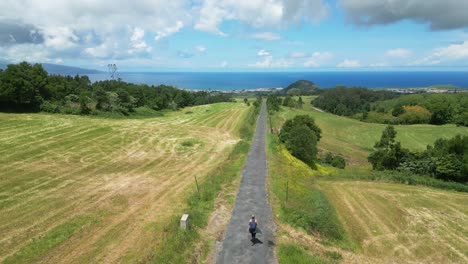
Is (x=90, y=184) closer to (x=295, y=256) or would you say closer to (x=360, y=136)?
(x=295, y=256)

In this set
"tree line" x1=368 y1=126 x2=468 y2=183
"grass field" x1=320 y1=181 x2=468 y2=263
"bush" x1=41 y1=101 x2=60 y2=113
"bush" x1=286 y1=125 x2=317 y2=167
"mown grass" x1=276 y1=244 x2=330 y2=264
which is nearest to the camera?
"mown grass" x1=276 y1=244 x2=330 y2=264

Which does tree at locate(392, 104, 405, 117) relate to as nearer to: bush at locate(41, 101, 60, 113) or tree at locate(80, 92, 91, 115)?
tree at locate(80, 92, 91, 115)

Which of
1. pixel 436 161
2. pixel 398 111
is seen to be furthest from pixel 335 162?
pixel 398 111

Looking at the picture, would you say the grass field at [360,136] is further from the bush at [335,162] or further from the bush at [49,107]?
the bush at [49,107]

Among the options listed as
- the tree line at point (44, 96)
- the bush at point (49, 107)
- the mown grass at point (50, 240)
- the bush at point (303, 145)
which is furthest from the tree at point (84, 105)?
the mown grass at point (50, 240)

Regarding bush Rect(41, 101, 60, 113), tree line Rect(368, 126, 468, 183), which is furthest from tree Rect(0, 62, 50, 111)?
tree line Rect(368, 126, 468, 183)
